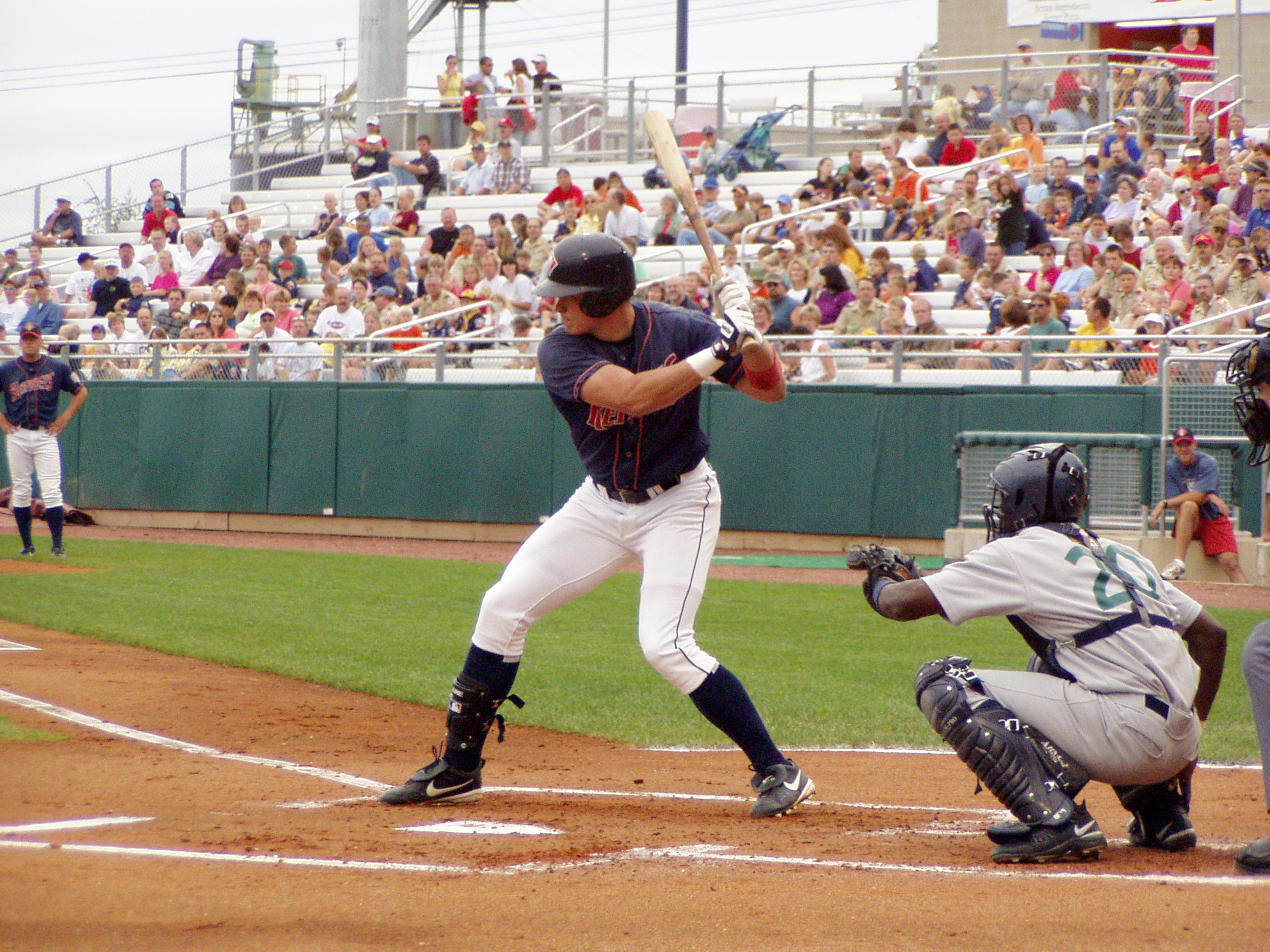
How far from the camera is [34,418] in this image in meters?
13.6

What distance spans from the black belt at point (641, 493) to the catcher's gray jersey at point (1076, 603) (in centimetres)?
106

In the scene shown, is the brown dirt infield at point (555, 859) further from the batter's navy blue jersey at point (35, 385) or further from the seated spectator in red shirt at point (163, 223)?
the seated spectator in red shirt at point (163, 223)

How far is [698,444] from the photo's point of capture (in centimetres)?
500

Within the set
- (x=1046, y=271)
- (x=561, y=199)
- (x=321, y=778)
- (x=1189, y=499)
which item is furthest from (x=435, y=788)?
(x=561, y=199)

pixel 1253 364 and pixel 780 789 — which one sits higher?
pixel 1253 364

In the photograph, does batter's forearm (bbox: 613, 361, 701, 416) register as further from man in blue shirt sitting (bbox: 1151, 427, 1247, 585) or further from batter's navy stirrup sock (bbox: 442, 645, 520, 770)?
man in blue shirt sitting (bbox: 1151, 427, 1247, 585)

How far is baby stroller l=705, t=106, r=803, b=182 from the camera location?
21547 mm

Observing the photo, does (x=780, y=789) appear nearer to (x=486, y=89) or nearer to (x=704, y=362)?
(x=704, y=362)

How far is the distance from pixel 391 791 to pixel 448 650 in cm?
414

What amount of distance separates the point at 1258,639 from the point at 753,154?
18459 mm

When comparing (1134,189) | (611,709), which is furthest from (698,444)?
(1134,189)

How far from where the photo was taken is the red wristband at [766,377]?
15.9 feet

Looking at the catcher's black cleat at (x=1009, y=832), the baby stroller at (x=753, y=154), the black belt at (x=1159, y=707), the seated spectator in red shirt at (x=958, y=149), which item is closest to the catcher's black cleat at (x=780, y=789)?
the catcher's black cleat at (x=1009, y=832)

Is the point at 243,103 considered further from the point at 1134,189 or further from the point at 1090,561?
the point at 1090,561
